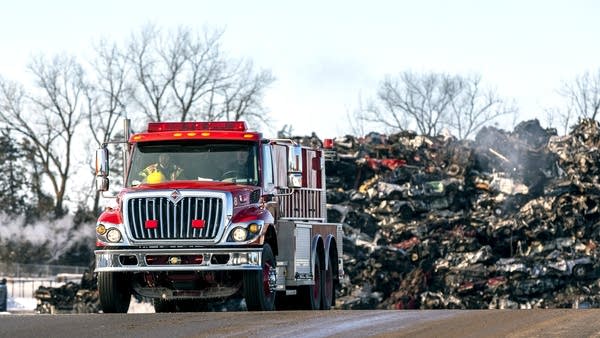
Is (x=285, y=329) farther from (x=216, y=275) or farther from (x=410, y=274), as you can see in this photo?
(x=410, y=274)

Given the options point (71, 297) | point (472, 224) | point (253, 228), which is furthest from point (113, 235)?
point (71, 297)

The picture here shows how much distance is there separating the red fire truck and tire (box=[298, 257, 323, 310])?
1.97 ft

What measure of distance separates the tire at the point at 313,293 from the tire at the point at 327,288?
17 cm

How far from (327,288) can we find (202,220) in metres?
4.59

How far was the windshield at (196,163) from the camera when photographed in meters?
17.7

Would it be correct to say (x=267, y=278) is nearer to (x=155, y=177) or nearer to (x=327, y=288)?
(x=155, y=177)

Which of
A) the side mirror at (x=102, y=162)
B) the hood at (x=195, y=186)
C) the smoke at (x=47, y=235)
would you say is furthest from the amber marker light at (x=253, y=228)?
the smoke at (x=47, y=235)

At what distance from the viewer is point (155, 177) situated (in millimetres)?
A: 17734

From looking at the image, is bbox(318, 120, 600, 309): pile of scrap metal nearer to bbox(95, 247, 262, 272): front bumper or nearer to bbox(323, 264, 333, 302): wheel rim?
bbox(323, 264, 333, 302): wheel rim

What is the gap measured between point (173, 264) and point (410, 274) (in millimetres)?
16716

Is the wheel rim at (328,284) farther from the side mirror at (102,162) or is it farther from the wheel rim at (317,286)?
the side mirror at (102,162)

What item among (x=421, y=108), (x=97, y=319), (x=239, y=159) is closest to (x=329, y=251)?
(x=239, y=159)

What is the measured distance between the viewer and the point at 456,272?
3244cm

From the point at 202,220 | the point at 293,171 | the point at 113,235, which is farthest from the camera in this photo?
the point at 293,171
